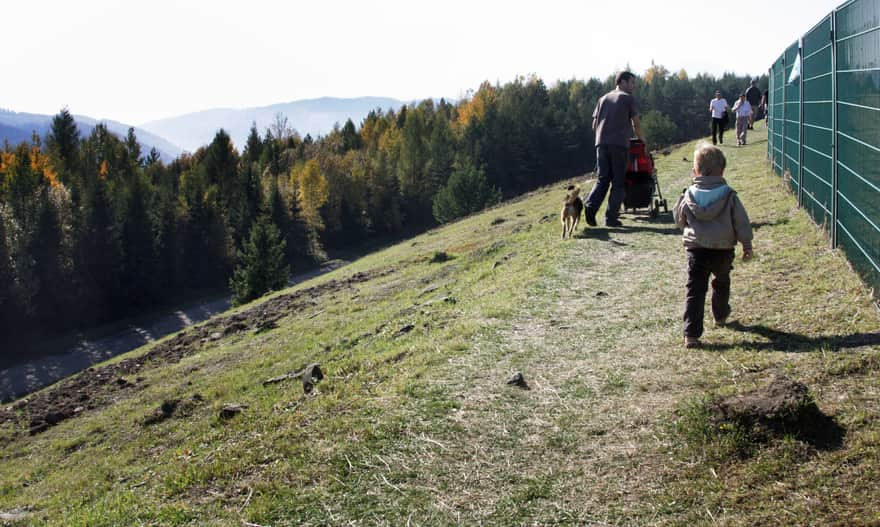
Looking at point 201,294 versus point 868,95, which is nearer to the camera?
point 868,95

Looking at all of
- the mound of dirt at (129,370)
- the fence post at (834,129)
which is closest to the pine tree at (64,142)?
the mound of dirt at (129,370)

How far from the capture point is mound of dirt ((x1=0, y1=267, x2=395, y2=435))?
57.6 feet

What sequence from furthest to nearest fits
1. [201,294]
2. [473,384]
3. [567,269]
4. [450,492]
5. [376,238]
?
[376,238]
[201,294]
[567,269]
[473,384]
[450,492]

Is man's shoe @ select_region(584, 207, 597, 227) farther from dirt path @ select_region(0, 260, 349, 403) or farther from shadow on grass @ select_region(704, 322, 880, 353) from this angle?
dirt path @ select_region(0, 260, 349, 403)

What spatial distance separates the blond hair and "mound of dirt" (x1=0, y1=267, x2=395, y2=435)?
14999 millimetres

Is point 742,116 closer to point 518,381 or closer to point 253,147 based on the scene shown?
point 518,381

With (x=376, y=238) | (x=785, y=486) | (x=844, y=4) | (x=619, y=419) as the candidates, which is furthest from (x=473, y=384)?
(x=376, y=238)

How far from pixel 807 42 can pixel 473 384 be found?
1018cm

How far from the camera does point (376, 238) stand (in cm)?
8975

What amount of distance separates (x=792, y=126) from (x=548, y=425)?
12727 mm

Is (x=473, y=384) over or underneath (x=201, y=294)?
over

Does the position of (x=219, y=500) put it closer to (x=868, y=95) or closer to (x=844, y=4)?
(x=868, y=95)

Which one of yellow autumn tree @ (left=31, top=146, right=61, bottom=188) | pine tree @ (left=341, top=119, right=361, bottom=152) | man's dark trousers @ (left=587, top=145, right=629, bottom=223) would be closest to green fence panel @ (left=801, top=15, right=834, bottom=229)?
man's dark trousers @ (left=587, top=145, right=629, bottom=223)

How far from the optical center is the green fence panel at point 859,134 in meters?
7.54
